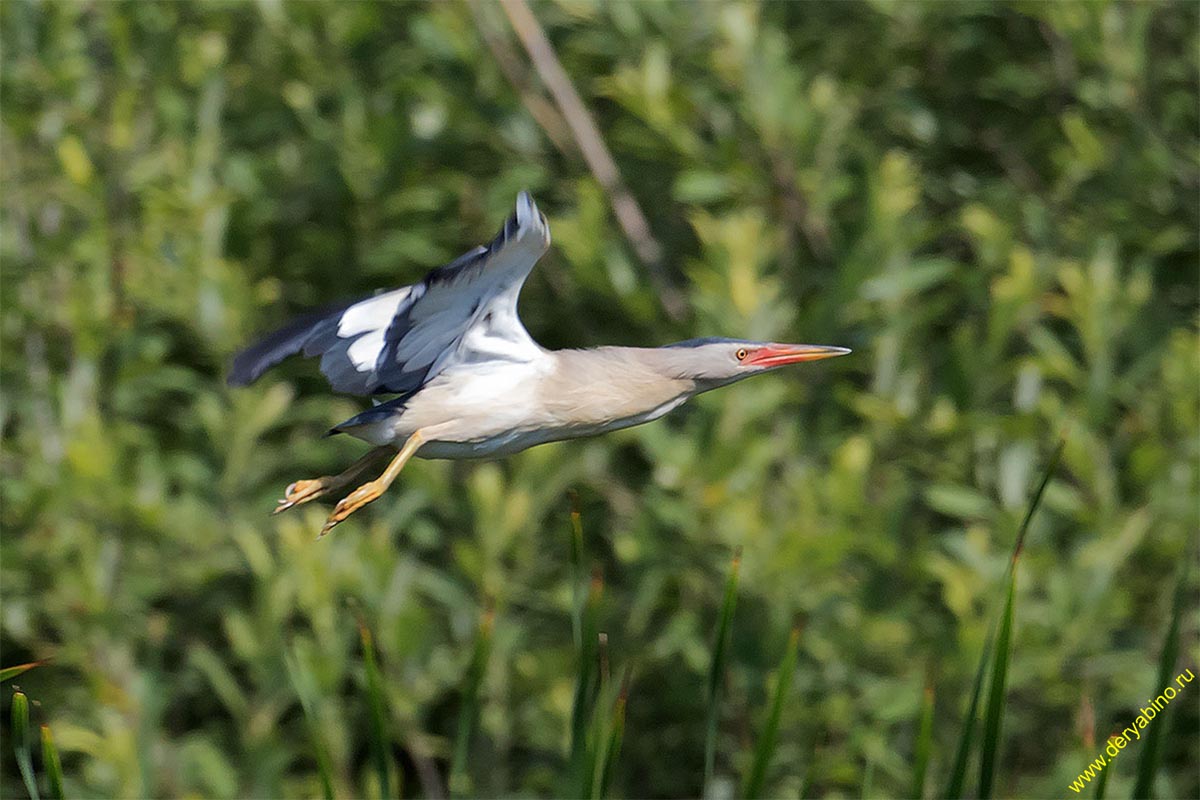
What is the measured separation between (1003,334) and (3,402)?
297cm

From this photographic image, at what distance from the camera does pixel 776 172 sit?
472 cm

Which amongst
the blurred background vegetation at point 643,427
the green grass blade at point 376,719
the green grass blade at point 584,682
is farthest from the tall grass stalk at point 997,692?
the blurred background vegetation at point 643,427

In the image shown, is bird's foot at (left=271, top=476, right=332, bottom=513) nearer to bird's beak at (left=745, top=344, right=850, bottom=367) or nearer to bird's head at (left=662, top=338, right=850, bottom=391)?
bird's head at (left=662, top=338, right=850, bottom=391)

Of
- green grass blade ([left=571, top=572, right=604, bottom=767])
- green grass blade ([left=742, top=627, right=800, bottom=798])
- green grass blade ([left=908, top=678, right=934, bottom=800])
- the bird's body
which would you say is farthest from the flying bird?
green grass blade ([left=908, top=678, right=934, bottom=800])

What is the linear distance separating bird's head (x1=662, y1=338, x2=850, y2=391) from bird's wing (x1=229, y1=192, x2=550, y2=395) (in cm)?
27

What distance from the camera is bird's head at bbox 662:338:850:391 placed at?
113 inches

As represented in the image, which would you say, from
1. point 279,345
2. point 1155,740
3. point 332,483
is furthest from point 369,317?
point 1155,740

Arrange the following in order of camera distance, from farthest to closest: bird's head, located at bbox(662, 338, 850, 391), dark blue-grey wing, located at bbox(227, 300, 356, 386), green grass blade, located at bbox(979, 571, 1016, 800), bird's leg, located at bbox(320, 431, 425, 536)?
1. dark blue-grey wing, located at bbox(227, 300, 356, 386)
2. bird's head, located at bbox(662, 338, 850, 391)
3. bird's leg, located at bbox(320, 431, 425, 536)
4. green grass blade, located at bbox(979, 571, 1016, 800)

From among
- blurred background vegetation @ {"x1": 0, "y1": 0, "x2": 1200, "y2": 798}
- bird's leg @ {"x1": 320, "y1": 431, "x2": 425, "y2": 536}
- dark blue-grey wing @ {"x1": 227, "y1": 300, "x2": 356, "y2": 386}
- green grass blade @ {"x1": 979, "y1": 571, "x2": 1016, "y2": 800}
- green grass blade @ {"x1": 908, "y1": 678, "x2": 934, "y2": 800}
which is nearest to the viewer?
green grass blade @ {"x1": 979, "y1": 571, "x2": 1016, "y2": 800}

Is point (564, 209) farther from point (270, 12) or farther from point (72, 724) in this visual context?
point (72, 724)

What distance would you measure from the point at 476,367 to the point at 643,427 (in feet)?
4.89

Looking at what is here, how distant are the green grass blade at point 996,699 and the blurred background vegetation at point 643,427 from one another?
199 centimetres

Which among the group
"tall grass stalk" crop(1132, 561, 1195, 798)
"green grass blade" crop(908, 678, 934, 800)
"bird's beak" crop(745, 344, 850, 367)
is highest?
"bird's beak" crop(745, 344, 850, 367)

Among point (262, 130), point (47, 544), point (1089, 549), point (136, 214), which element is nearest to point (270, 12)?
point (262, 130)
